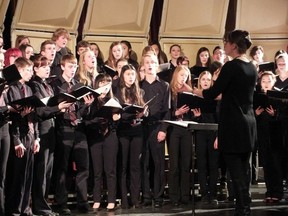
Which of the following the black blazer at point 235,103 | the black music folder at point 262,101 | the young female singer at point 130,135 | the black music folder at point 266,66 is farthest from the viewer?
the black music folder at point 266,66

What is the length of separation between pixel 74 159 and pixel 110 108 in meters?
0.67

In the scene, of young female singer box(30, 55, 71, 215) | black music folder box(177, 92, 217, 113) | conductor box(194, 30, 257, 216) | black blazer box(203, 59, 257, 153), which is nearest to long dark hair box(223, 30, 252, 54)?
conductor box(194, 30, 257, 216)

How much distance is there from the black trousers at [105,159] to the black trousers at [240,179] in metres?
1.59

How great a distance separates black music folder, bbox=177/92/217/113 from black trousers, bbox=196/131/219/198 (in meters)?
0.34

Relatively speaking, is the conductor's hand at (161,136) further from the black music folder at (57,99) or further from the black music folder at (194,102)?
the black music folder at (57,99)

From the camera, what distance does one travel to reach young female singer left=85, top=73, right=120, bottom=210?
20.9 ft

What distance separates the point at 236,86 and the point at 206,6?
449 cm

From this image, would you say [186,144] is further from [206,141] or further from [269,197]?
[269,197]

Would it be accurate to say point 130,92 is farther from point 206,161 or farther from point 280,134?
point 280,134

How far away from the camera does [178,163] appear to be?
22.1 feet

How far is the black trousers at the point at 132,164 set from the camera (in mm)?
6504

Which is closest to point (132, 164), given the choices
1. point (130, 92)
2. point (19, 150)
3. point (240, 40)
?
point (130, 92)

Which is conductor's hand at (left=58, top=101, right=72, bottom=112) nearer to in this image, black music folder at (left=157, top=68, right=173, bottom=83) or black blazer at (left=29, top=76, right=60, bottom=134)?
black blazer at (left=29, top=76, right=60, bottom=134)

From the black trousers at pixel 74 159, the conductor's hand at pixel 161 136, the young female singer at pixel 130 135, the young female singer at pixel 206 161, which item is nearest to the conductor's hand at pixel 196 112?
the young female singer at pixel 206 161
